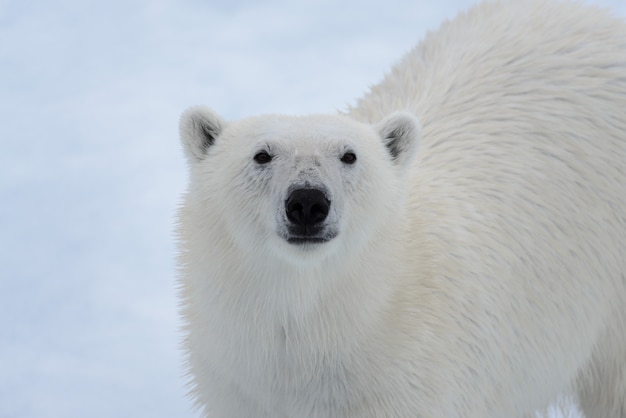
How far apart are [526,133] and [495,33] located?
90 centimetres

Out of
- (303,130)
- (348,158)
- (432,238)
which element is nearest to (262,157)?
(303,130)

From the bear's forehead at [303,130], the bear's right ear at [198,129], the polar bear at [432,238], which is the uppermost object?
the bear's right ear at [198,129]

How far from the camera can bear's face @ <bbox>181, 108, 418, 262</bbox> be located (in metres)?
4.38

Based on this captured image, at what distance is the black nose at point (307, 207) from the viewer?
4289 mm

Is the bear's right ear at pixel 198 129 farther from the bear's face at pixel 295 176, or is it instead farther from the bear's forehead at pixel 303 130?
the bear's forehead at pixel 303 130

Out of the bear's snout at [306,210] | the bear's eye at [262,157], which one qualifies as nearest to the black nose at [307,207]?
the bear's snout at [306,210]

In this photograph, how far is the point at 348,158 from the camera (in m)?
4.67

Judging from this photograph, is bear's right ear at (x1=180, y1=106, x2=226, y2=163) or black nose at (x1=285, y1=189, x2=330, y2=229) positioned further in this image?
bear's right ear at (x1=180, y1=106, x2=226, y2=163)

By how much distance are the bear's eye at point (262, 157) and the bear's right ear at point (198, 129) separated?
1.80ft

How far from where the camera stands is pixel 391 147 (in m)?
5.16

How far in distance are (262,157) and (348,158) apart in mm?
460

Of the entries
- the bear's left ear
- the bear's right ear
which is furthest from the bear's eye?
the bear's left ear

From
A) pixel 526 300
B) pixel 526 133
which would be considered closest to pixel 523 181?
pixel 526 133

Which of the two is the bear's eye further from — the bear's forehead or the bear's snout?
the bear's snout
